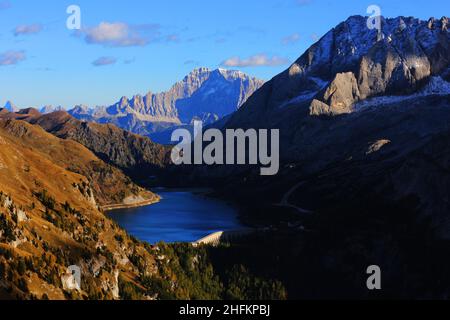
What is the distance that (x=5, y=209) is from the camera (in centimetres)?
14775

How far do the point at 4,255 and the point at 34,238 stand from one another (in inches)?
751

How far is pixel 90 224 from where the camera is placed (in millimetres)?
183250

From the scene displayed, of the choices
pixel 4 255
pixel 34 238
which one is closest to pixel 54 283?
pixel 4 255

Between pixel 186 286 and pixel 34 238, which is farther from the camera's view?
pixel 186 286

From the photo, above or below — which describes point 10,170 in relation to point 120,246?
above

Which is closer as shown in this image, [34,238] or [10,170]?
[34,238]
